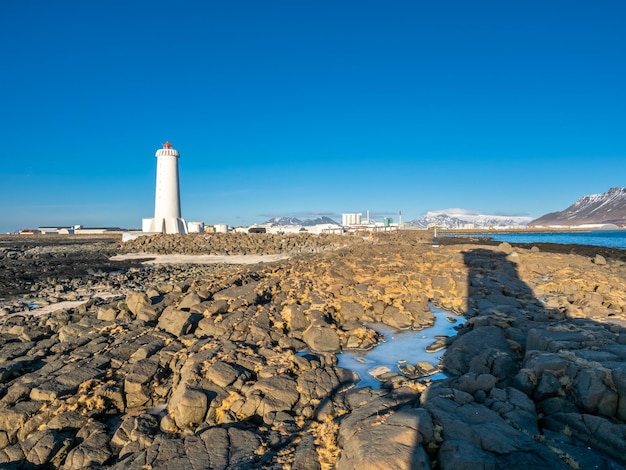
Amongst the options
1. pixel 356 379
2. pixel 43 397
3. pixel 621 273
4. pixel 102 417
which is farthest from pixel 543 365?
pixel 621 273

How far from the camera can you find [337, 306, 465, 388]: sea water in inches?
286

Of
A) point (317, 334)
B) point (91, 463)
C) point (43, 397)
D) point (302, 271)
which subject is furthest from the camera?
point (302, 271)

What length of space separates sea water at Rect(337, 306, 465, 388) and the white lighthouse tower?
39397 mm

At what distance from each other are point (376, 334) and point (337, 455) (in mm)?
5112

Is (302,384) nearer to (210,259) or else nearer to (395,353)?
(395,353)

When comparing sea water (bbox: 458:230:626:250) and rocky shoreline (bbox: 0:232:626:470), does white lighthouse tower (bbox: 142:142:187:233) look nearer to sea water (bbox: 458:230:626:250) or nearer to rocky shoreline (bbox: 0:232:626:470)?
rocky shoreline (bbox: 0:232:626:470)

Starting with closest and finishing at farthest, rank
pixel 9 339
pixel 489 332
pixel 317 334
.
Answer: pixel 489 332, pixel 317 334, pixel 9 339

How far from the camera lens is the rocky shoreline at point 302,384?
4121 mm

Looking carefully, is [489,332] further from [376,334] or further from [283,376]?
[283,376]

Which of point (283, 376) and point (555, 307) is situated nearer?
point (283, 376)

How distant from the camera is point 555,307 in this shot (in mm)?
10039

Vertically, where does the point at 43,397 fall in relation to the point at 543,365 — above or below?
below

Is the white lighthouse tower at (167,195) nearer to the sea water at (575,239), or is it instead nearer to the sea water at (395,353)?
the sea water at (395,353)

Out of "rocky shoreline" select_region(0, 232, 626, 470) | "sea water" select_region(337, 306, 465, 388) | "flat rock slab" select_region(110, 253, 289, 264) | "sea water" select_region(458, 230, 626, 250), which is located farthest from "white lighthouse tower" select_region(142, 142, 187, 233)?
"sea water" select_region(458, 230, 626, 250)
